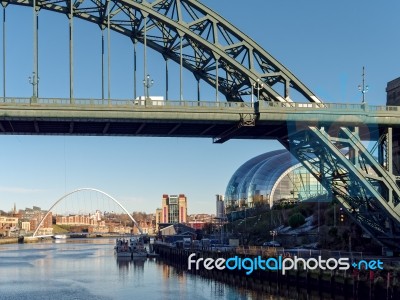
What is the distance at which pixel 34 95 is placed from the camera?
46250 millimetres

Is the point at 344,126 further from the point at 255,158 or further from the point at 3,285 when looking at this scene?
the point at 255,158

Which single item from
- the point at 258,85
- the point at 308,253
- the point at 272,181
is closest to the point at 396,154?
the point at 308,253

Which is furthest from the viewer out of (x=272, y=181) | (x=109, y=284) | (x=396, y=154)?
(x=272, y=181)

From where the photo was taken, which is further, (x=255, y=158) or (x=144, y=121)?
(x=255, y=158)

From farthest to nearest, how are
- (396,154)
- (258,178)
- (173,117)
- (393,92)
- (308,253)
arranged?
(258,178) → (308,253) → (393,92) → (396,154) → (173,117)

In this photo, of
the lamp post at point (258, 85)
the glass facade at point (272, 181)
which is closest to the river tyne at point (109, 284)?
the lamp post at point (258, 85)

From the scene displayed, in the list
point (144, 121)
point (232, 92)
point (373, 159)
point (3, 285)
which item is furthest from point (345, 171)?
point (3, 285)

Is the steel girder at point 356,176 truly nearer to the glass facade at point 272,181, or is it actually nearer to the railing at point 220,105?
the railing at point 220,105

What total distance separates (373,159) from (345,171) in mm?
3069

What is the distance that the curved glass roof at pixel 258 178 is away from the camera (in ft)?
478

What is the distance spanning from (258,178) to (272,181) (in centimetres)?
536

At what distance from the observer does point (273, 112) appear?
160 ft

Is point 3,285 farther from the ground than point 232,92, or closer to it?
closer to it

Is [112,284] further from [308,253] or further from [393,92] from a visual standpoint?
[393,92]
